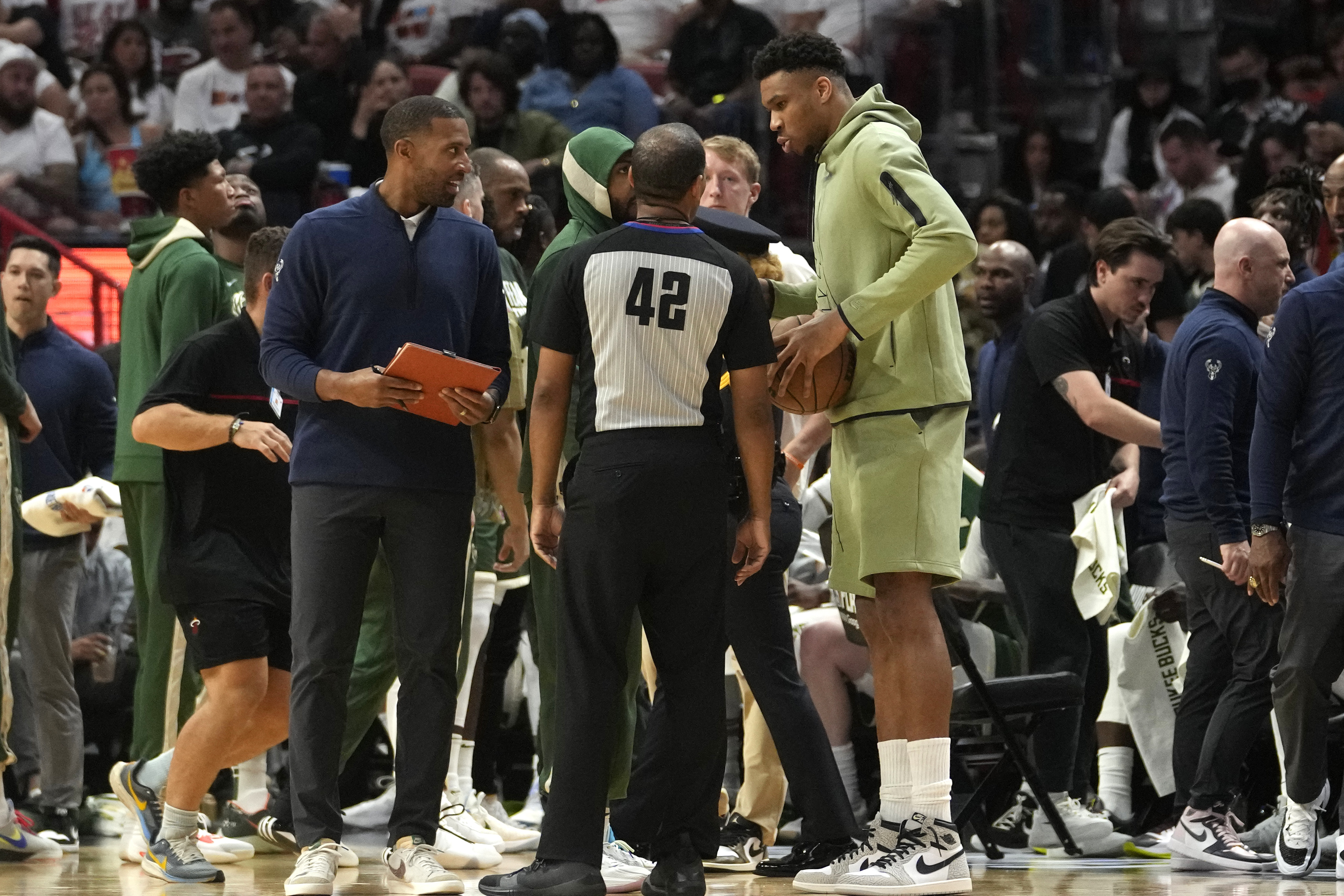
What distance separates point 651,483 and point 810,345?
61cm

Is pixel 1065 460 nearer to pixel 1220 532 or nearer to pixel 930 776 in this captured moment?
pixel 1220 532

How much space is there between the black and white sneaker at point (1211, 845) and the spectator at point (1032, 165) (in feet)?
17.9

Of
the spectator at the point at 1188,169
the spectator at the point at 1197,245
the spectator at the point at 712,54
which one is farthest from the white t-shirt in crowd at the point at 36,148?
the spectator at the point at 1197,245

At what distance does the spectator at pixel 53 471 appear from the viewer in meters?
6.50

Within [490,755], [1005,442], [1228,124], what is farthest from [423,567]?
[1228,124]

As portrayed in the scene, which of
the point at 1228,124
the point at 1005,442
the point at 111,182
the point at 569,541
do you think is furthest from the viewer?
the point at 111,182

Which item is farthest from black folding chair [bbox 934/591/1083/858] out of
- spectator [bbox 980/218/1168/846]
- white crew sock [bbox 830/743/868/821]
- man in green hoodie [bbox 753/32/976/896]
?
man in green hoodie [bbox 753/32/976/896]

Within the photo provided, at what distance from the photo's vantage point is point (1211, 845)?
17.8ft

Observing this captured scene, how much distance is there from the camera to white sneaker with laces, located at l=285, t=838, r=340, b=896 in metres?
4.42

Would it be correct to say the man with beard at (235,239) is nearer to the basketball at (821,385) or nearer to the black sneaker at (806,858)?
the basketball at (821,385)

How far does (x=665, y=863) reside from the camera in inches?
175

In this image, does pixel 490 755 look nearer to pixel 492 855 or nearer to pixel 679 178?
pixel 492 855

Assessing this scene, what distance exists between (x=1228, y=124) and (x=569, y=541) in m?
7.43

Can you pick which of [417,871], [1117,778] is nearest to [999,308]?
[1117,778]
